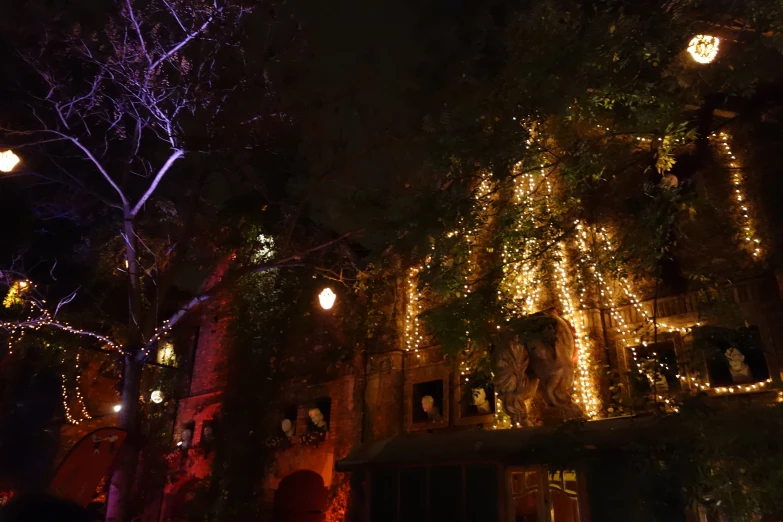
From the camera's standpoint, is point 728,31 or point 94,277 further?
point 94,277

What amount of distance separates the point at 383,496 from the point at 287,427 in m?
4.71

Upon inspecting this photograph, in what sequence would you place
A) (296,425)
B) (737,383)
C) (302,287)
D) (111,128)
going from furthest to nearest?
(302,287)
(296,425)
(111,128)
(737,383)

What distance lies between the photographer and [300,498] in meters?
14.6

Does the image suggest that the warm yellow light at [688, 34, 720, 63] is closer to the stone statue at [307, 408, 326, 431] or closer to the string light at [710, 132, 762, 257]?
the string light at [710, 132, 762, 257]

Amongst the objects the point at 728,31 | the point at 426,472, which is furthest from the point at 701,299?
the point at 426,472

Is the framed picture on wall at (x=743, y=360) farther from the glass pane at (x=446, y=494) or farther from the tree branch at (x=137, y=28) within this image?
the tree branch at (x=137, y=28)

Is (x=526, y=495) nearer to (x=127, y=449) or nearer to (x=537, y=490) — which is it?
(x=537, y=490)

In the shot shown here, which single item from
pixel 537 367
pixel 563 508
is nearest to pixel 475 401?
pixel 537 367

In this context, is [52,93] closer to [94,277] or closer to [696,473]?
[94,277]

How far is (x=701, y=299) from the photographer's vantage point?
23.8ft

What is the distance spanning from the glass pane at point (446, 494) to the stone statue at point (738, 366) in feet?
14.4

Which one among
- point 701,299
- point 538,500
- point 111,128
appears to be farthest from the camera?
point 111,128

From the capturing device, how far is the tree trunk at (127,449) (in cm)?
980

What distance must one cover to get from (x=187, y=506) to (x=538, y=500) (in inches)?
410
